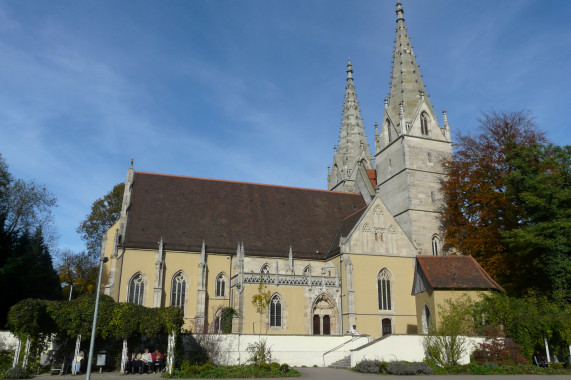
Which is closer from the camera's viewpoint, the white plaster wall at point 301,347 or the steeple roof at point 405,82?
the white plaster wall at point 301,347

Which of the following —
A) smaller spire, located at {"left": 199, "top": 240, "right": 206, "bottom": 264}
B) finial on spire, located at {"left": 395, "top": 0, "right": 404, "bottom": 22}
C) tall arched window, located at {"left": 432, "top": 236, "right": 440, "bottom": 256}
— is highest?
finial on spire, located at {"left": 395, "top": 0, "right": 404, "bottom": 22}

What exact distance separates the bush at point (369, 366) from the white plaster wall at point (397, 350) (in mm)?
958

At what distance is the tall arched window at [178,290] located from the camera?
28.2 meters

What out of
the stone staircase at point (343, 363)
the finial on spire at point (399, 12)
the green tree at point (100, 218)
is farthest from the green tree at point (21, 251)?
the finial on spire at point (399, 12)

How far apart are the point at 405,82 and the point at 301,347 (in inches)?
954

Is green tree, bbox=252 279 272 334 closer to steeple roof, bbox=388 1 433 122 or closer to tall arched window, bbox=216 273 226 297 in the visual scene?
tall arched window, bbox=216 273 226 297

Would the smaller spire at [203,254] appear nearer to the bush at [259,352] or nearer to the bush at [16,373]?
the bush at [259,352]

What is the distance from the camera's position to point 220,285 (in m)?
29.4

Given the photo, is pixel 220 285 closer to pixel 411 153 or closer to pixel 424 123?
pixel 411 153

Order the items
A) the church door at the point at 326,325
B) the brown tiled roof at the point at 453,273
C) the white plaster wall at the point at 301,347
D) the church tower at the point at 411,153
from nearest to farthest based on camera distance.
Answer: the white plaster wall at the point at 301,347
the brown tiled roof at the point at 453,273
the church door at the point at 326,325
the church tower at the point at 411,153

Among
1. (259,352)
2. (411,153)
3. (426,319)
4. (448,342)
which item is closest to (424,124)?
(411,153)

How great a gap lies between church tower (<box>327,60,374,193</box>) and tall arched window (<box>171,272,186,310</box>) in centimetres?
2231

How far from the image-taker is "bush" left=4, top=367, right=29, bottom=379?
16.8 m

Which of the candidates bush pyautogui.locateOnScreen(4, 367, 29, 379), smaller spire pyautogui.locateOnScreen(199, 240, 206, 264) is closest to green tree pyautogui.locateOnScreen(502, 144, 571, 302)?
smaller spire pyautogui.locateOnScreen(199, 240, 206, 264)
